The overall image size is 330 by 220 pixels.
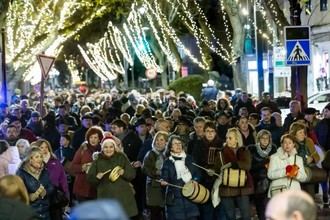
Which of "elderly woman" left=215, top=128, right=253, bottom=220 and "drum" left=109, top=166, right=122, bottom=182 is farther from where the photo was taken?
"elderly woman" left=215, top=128, right=253, bottom=220

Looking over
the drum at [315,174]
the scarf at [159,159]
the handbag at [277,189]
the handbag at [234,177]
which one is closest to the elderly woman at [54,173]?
the scarf at [159,159]

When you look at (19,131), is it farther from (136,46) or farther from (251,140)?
(136,46)

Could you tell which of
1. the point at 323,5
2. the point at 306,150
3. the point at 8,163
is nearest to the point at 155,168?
the point at 8,163

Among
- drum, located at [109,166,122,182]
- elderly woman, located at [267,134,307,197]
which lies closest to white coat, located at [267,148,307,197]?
elderly woman, located at [267,134,307,197]

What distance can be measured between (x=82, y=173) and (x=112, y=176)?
4.80ft

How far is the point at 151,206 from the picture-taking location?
12.4 meters

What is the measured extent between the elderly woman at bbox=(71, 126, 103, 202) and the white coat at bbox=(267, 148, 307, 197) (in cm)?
267

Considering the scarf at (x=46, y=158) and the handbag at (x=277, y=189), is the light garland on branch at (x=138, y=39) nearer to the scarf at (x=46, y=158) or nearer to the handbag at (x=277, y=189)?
the handbag at (x=277, y=189)

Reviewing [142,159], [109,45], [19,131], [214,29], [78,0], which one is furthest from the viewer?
[109,45]

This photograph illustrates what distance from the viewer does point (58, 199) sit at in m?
10.8

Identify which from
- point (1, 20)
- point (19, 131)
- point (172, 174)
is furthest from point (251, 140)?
point (1, 20)

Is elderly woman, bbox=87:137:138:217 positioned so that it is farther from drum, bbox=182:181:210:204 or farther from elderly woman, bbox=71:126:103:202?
elderly woman, bbox=71:126:103:202

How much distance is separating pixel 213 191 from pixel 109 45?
63.1 m

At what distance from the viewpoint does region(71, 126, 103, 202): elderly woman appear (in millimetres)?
12230
